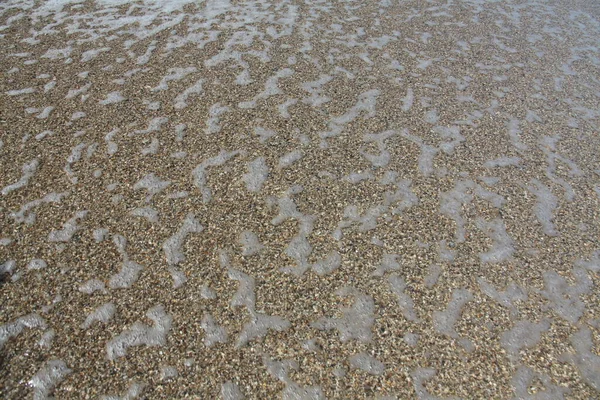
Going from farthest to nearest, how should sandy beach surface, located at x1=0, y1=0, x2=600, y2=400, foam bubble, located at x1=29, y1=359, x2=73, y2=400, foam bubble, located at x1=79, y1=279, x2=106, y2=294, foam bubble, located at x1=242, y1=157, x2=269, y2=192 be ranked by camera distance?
foam bubble, located at x1=242, y1=157, x2=269, y2=192, foam bubble, located at x1=79, y1=279, x2=106, y2=294, sandy beach surface, located at x1=0, y1=0, x2=600, y2=400, foam bubble, located at x1=29, y1=359, x2=73, y2=400

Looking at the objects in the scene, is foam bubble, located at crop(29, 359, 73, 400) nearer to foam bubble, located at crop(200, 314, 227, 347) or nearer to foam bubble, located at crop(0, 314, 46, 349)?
foam bubble, located at crop(0, 314, 46, 349)

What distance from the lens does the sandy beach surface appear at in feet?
5.84

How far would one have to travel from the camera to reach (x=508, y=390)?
1729mm

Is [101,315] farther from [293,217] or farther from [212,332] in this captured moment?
[293,217]

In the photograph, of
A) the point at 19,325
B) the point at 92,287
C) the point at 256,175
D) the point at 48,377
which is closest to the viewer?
the point at 48,377

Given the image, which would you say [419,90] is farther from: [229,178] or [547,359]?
[547,359]

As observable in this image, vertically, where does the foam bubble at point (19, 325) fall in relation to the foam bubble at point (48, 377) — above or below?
above

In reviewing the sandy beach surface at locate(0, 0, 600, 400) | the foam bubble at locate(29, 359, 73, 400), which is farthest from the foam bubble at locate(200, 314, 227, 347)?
the foam bubble at locate(29, 359, 73, 400)

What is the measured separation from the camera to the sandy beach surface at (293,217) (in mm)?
1779

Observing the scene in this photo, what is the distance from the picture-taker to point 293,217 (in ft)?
7.91

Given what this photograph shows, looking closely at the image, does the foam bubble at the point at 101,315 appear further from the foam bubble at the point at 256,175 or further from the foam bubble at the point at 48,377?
the foam bubble at the point at 256,175

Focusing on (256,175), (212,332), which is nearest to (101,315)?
(212,332)

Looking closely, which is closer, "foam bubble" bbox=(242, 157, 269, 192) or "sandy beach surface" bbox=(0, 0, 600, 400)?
"sandy beach surface" bbox=(0, 0, 600, 400)

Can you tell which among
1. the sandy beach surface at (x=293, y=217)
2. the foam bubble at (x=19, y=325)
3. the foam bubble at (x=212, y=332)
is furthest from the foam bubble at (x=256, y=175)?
the foam bubble at (x=19, y=325)
